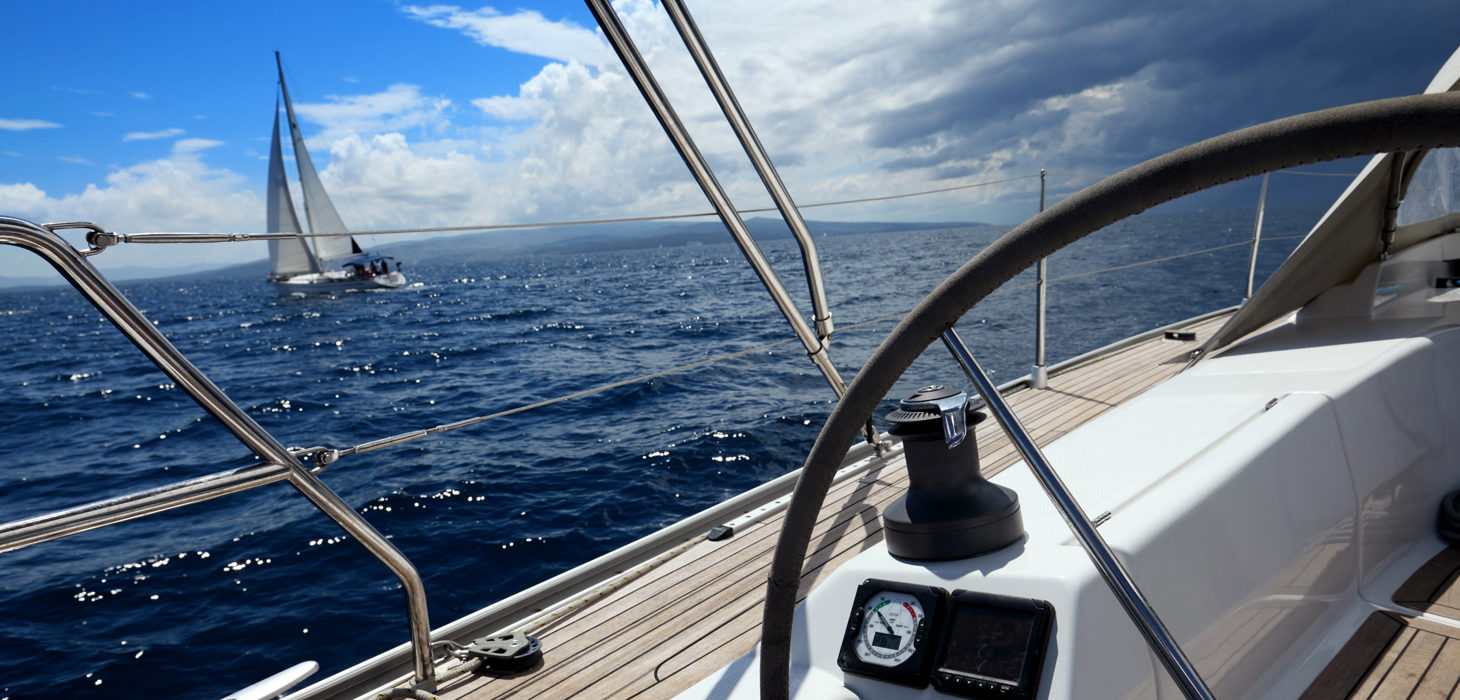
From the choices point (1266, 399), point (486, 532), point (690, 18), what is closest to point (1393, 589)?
point (1266, 399)

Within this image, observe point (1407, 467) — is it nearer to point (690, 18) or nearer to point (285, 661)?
point (690, 18)

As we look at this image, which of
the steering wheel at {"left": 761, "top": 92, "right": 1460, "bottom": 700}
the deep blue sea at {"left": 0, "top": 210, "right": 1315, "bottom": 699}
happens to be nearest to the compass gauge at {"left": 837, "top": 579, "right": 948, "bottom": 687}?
the steering wheel at {"left": 761, "top": 92, "right": 1460, "bottom": 700}

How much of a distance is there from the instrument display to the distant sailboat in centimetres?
3150

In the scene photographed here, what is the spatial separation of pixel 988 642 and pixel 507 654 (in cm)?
98

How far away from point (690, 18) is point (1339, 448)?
1.44 meters

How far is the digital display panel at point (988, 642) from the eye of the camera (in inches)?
35.3

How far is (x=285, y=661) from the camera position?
3436 mm

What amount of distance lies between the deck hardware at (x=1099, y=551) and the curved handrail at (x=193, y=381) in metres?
1.00

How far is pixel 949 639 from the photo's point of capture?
942 mm

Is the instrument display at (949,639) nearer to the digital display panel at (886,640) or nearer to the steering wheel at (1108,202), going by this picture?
the digital display panel at (886,640)

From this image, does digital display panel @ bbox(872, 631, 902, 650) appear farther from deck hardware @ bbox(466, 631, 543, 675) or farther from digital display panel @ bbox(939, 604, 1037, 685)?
deck hardware @ bbox(466, 631, 543, 675)

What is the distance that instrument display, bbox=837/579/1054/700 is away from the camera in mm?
892

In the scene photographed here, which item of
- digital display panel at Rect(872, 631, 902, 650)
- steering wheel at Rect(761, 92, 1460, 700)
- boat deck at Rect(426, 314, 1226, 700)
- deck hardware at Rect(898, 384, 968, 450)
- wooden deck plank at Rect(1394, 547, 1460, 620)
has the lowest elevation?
boat deck at Rect(426, 314, 1226, 700)

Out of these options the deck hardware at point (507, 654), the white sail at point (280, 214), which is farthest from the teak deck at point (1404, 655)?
the white sail at point (280, 214)
